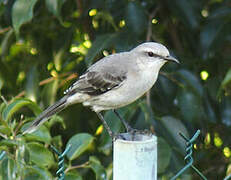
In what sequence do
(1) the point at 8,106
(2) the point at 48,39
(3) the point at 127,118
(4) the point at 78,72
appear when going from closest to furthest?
(1) the point at 8,106 < (3) the point at 127,118 < (4) the point at 78,72 < (2) the point at 48,39

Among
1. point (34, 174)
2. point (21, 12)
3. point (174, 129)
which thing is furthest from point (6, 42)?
point (34, 174)

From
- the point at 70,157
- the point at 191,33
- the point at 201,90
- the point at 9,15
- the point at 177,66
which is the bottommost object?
the point at 70,157

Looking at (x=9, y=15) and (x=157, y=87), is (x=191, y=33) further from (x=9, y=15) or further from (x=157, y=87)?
(x=9, y=15)

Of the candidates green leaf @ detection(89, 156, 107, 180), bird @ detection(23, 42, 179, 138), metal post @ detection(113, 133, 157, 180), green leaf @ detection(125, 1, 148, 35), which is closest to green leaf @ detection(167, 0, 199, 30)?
green leaf @ detection(125, 1, 148, 35)

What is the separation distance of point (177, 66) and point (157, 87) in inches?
8.8

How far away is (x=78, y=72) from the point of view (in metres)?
3.55

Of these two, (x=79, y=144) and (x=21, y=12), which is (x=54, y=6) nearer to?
(x=21, y=12)

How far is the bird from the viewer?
272 centimetres

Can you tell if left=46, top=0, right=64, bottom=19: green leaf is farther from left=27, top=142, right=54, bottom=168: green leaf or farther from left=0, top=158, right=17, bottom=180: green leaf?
left=0, top=158, right=17, bottom=180: green leaf

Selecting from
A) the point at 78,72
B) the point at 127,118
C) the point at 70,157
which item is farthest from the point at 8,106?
the point at 78,72

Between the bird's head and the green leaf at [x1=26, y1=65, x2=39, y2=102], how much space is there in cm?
97

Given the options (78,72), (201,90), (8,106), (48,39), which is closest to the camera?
(8,106)

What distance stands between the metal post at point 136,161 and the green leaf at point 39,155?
2.29 feet

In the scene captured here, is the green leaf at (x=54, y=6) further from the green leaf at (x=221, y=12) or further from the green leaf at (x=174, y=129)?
the green leaf at (x=221, y=12)
